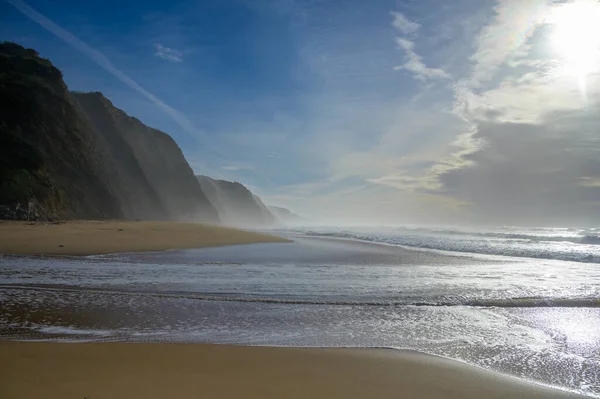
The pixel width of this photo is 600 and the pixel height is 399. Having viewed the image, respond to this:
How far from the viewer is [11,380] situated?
364 centimetres

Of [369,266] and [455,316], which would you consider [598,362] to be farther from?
[369,266]

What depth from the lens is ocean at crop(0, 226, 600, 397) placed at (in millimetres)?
5227

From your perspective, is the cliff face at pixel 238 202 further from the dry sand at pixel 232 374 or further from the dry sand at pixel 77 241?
the dry sand at pixel 232 374

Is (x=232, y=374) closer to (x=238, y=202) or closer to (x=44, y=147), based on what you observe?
(x=44, y=147)

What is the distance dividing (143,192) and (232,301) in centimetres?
6357

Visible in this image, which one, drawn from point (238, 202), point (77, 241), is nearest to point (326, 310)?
point (77, 241)

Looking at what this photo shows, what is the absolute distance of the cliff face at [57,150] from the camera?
99.3ft

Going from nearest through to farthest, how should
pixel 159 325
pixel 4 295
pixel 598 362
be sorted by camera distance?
pixel 598 362 < pixel 159 325 < pixel 4 295

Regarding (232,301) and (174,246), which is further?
(174,246)

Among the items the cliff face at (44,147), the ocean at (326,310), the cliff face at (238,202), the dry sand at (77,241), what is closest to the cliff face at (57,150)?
the cliff face at (44,147)

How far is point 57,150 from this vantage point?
37.2 meters

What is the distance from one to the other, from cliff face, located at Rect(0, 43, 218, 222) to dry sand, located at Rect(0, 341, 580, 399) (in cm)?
2960

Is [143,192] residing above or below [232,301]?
above

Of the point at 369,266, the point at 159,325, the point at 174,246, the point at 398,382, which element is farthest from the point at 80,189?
the point at 398,382
